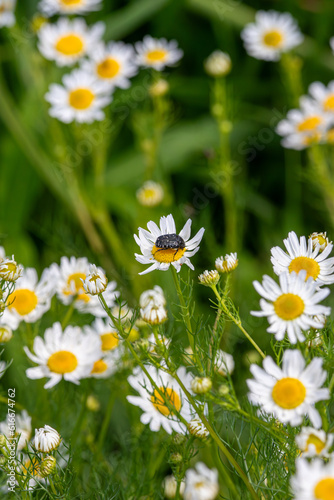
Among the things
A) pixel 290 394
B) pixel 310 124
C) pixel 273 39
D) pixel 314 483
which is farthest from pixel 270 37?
pixel 314 483

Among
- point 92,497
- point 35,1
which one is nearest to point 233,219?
point 92,497

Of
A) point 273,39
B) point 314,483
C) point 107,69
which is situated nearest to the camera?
point 314,483

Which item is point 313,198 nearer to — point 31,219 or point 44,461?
point 31,219

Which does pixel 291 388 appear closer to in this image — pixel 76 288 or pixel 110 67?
pixel 76 288

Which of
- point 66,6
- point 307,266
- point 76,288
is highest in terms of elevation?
point 66,6

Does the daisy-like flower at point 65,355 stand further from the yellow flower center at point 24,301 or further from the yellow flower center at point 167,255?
the yellow flower center at point 167,255

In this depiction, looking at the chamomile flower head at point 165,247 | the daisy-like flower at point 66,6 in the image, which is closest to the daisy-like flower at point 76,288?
the chamomile flower head at point 165,247
